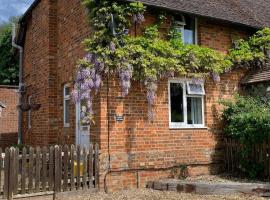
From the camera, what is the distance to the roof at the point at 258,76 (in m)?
12.4

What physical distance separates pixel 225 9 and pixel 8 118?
15337 mm

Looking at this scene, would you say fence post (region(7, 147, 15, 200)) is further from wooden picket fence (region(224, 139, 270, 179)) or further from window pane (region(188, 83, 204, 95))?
wooden picket fence (region(224, 139, 270, 179))

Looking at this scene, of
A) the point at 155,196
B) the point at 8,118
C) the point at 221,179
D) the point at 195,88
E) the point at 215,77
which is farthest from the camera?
the point at 8,118

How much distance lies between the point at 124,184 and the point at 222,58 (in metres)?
5.12

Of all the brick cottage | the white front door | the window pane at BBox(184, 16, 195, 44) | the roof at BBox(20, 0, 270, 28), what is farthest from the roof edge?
the window pane at BBox(184, 16, 195, 44)

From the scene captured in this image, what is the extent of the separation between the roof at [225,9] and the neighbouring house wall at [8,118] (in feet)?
26.5

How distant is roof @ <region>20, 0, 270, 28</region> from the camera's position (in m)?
11.9

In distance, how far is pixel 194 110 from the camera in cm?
1224

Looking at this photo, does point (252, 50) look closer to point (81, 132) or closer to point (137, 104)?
point (137, 104)

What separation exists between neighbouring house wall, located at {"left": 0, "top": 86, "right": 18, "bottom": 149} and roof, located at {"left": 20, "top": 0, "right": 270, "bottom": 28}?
26.5 feet

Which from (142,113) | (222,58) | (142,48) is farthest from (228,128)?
(142,48)

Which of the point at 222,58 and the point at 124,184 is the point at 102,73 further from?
the point at 222,58

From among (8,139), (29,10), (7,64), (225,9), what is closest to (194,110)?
(225,9)

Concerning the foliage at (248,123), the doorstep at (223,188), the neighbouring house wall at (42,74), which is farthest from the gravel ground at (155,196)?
the neighbouring house wall at (42,74)
